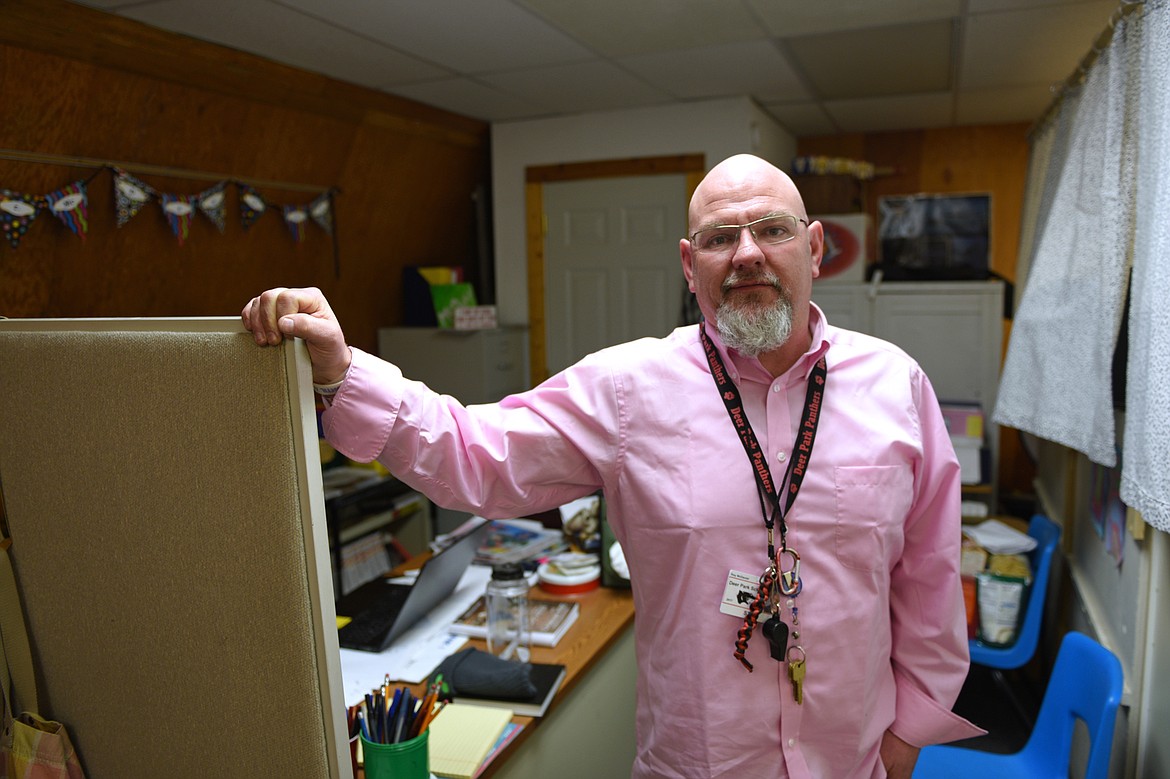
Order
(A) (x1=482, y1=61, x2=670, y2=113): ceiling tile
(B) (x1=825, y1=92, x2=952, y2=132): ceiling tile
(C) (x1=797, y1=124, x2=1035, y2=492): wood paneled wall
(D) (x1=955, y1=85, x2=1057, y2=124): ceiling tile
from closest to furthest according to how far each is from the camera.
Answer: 1. (A) (x1=482, y1=61, x2=670, y2=113): ceiling tile
2. (D) (x1=955, y1=85, x2=1057, y2=124): ceiling tile
3. (B) (x1=825, y1=92, x2=952, y2=132): ceiling tile
4. (C) (x1=797, y1=124, x2=1035, y2=492): wood paneled wall

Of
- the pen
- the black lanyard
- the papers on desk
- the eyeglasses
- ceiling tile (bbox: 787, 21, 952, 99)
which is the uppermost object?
ceiling tile (bbox: 787, 21, 952, 99)

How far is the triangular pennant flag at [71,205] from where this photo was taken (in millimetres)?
2693

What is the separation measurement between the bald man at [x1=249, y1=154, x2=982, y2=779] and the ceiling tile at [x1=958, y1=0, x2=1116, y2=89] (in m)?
2.18

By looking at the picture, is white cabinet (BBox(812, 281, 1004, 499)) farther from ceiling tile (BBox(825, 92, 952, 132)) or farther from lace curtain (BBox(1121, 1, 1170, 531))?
lace curtain (BBox(1121, 1, 1170, 531))

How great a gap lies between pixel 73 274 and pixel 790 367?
2.55m

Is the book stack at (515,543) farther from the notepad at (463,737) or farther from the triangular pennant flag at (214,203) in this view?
the triangular pennant flag at (214,203)

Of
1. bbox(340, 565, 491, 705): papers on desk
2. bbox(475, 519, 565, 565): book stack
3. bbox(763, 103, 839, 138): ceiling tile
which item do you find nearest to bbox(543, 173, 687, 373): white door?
Answer: bbox(763, 103, 839, 138): ceiling tile

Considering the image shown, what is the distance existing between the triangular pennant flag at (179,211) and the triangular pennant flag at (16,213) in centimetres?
48

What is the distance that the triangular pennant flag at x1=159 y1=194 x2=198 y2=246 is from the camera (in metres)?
3.08

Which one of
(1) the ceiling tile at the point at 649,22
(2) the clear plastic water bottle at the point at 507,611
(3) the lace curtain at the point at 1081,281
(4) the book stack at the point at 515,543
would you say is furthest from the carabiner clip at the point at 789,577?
(1) the ceiling tile at the point at 649,22

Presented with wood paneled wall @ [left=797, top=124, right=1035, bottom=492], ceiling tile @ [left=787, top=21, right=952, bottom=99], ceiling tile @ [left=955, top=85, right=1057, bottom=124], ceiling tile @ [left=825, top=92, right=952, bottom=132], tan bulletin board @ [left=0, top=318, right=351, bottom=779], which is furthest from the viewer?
wood paneled wall @ [left=797, top=124, right=1035, bottom=492]

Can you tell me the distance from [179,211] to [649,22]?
1846mm

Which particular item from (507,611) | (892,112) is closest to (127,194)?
(507,611)

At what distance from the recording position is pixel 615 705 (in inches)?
85.1
